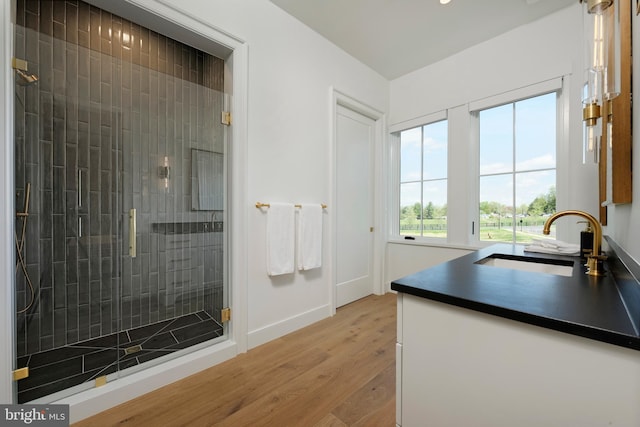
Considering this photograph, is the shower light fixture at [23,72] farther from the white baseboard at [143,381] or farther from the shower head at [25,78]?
the white baseboard at [143,381]

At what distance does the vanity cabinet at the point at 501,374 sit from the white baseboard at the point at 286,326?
1371mm

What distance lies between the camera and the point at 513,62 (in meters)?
2.39

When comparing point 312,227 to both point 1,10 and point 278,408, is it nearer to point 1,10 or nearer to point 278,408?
point 278,408

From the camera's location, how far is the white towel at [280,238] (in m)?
2.08

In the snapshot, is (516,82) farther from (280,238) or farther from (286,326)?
(286,326)

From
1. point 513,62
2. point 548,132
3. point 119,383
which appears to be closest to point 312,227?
point 119,383

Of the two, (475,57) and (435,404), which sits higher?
(475,57)

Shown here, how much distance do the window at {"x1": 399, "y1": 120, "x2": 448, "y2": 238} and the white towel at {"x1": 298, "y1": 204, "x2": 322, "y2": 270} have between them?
4.54ft

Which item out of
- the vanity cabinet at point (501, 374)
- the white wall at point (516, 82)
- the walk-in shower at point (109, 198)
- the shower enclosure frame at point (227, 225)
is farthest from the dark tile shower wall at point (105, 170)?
the white wall at point (516, 82)

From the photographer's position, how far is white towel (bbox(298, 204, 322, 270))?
90.7 inches

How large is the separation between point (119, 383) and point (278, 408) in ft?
3.01

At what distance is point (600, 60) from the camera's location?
0.89m

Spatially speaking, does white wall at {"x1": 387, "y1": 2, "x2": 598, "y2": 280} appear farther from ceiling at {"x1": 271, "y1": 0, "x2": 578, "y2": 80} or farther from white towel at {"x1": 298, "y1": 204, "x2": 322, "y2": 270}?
white towel at {"x1": 298, "y1": 204, "x2": 322, "y2": 270}
